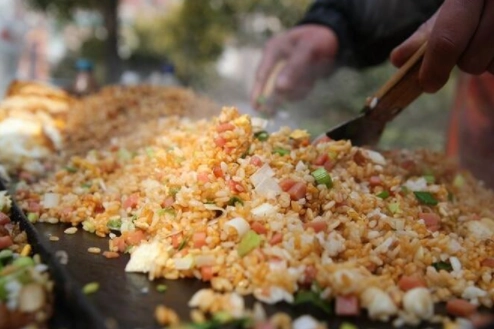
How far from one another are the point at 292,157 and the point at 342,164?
8.5 inches

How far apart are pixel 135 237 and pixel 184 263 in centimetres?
26

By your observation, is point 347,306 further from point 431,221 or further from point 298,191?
point 431,221

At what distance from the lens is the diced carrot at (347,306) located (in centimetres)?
123

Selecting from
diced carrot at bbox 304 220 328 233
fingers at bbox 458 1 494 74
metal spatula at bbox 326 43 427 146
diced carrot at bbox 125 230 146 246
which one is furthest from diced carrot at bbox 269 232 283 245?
fingers at bbox 458 1 494 74

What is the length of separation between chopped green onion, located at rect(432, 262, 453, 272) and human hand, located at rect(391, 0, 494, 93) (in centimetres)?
77

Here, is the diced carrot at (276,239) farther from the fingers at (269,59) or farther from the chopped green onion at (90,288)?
the fingers at (269,59)

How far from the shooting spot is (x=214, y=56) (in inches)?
302

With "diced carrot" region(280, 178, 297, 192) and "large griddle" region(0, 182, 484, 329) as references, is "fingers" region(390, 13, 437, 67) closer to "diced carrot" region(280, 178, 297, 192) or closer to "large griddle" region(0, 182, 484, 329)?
"diced carrot" region(280, 178, 297, 192)

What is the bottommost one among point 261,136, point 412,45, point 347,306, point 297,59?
point 347,306

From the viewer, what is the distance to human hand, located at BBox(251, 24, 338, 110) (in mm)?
3275

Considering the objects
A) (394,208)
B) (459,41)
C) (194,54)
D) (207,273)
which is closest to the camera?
(207,273)

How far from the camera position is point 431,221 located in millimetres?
1709

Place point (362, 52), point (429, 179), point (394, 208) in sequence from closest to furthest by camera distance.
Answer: point (394, 208), point (429, 179), point (362, 52)

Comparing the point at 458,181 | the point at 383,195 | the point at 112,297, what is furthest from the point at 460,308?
the point at 458,181
